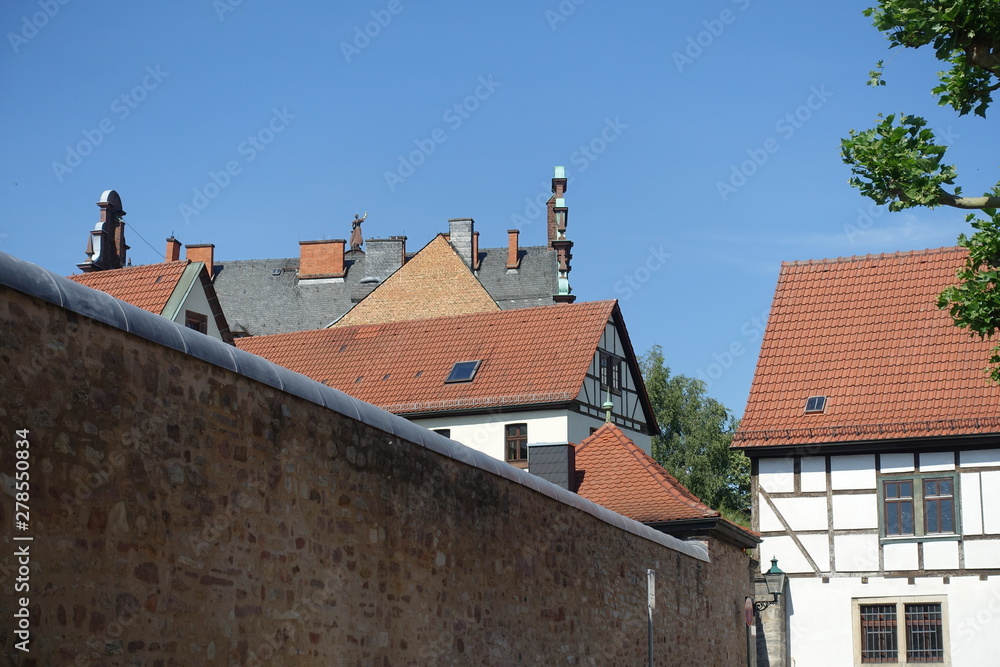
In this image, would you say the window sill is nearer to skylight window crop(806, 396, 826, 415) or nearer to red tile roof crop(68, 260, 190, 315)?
skylight window crop(806, 396, 826, 415)

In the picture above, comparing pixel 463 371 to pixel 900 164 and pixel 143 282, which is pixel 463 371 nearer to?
pixel 143 282

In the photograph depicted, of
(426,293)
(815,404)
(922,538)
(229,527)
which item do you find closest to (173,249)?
(426,293)

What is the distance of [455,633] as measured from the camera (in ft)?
36.5

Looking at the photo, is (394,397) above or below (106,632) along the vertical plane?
above

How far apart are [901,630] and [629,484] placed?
222 inches

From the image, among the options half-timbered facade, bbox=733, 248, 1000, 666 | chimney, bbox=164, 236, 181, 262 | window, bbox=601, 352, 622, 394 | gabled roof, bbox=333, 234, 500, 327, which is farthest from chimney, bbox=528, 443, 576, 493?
chimney, bbox=164, 236, 181, 262

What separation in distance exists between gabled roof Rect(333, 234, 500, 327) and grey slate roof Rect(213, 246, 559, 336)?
4.66 metres

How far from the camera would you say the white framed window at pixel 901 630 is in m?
21.9

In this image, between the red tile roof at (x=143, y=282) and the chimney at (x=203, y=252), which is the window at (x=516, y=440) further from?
the chimney at (x=203, y=252)

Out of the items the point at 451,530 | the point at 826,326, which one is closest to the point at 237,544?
the point at 451,530

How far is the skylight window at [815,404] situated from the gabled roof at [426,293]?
1844 cm

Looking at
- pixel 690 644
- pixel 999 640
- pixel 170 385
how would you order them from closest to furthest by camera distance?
1. pixel 170 385
2. pixel 690 644
3. pixel 999 640

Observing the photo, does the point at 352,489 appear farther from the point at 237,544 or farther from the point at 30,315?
the point at 30,315

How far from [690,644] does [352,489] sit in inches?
391
